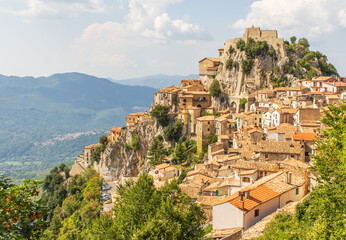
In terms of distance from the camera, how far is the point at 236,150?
41656mm

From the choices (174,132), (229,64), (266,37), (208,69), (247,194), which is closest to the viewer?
(247,194)

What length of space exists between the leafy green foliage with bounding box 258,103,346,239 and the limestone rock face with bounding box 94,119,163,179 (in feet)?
157

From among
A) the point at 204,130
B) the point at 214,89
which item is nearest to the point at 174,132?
the point at 204,130

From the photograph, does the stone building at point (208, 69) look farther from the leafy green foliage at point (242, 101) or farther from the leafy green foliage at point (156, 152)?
the leafy green foliage at point (156, 152)

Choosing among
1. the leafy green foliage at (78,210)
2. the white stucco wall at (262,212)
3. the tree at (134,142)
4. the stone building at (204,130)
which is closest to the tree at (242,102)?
the stone building at (204,130)

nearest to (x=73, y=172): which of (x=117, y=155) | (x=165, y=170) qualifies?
(x=117, y=155)

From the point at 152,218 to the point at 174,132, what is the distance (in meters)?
43.8

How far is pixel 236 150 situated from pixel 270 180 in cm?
1781

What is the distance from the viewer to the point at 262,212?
2148 cm

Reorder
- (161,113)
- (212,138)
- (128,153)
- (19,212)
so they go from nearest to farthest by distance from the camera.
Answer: (19,212)
(212,138)
(161,113)
(128,153)

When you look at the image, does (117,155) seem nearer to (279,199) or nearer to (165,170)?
(165,170)

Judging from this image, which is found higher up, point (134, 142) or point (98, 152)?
point (134, 142)

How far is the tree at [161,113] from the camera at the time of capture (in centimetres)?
6225

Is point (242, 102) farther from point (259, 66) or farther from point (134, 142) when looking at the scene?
point (134, 142)
